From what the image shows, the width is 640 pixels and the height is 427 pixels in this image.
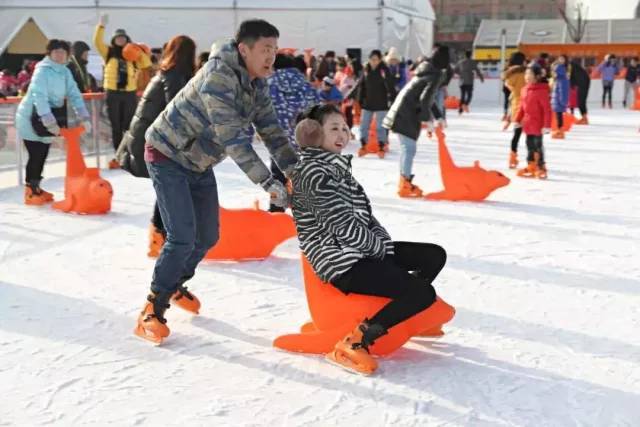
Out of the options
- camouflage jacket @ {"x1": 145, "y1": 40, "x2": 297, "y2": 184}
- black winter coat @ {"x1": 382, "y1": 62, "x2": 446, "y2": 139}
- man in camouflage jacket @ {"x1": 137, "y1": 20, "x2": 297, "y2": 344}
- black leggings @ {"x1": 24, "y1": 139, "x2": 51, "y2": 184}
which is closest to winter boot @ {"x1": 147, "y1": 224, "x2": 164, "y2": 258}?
man in camouflage jacket @ {"x1": 137, "y1": 20, "x2": 297, "y2": 344}

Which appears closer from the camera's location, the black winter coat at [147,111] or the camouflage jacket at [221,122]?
the camouflage jacket at [221,122]

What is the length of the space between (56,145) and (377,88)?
3778 mm

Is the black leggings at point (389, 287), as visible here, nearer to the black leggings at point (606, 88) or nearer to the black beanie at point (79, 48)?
the black beanie at point (79, 48)

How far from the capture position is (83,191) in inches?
243

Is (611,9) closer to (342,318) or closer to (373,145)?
(373,145)

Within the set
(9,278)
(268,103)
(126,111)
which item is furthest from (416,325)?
(126,111)

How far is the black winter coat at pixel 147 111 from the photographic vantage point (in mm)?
4504

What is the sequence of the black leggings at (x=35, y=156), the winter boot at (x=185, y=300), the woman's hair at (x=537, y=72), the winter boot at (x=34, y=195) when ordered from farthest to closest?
1. the woman's hair at (x=537, y=72)
2. the winter boot at (x=34, y=195)
3. the black leggings at (x=35, y=156)
4. the winter boot at (x=185, y=300)

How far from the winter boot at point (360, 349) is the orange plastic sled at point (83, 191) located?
11.7 feet

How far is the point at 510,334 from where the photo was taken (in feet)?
11.5

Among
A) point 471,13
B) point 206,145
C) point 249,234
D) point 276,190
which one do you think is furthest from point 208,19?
point 471,13

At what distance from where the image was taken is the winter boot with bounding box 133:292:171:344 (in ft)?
10.9

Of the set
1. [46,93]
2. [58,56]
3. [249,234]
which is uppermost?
[58,56]

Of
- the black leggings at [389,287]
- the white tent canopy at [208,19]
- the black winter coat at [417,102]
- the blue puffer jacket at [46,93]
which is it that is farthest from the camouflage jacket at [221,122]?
the white tent canopy at [208,19]
